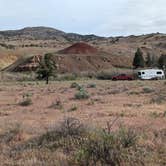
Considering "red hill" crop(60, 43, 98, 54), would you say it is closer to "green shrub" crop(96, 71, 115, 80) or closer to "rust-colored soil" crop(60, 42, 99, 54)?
"rust-colored soil" crop(60, 42, 99, 54)

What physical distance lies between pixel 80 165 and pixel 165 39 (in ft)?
452

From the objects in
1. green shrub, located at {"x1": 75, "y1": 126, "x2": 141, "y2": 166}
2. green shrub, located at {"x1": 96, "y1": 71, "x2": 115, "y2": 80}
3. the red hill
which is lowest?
green shrub, located at {"x1": 96, "y1": 71, "x2": 115, "y2": 80}

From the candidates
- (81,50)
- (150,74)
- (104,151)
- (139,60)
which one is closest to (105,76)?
(150,74)

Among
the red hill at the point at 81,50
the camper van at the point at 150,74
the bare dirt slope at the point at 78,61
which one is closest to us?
the camper van at the point at 150,74

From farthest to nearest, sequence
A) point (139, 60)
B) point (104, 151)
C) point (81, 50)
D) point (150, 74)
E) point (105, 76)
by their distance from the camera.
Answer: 1. point (81, 50)
2. point (139, 60)
3. point (105, 76)
4. point (150, 74)
5. point (104, 151)

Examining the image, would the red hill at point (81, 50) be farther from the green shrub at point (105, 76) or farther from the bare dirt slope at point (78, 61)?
the green shrub at point (105, 76)

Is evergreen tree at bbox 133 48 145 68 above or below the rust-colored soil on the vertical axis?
below

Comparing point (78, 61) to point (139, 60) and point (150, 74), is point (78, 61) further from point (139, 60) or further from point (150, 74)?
point (150, 74)

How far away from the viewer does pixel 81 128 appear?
10.4m

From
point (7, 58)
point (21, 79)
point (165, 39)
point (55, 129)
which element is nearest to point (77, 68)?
point (21, 79)

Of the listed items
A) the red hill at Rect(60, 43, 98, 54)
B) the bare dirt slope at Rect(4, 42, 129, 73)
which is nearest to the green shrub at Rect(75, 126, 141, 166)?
the bare dirt slope at Rect(4, 42, 129, 73)

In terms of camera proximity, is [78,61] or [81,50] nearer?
[78,61]

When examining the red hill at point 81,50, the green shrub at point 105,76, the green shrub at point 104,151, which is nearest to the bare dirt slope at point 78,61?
the red hill at point 81,50

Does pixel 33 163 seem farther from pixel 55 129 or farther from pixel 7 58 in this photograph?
pixel 7 58
